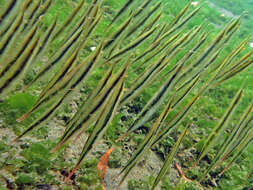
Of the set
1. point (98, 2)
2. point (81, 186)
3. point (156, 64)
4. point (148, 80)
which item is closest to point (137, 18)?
point (98, 2)

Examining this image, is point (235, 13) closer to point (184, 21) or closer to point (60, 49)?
point (184, 21)

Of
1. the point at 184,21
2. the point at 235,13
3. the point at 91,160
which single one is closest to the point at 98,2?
the point at 184,21

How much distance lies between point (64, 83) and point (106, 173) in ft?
5.12

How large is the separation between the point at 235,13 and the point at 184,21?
12.5 m

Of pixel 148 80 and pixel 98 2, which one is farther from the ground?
pixel 98 2

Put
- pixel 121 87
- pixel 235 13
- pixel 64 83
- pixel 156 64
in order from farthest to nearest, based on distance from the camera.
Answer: pixel 235 13
pixel 156 64
pixel 64 83
pixel 121 87

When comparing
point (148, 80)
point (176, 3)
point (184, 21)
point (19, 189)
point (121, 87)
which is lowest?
point (19, 189)

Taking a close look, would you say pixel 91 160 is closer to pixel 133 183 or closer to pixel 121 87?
pixel 133 183

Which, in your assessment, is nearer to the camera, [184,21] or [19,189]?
[19,189]

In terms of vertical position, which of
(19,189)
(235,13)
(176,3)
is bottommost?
(19,189)

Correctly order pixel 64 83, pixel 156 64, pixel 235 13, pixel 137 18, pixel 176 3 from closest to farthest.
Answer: pixel 64 83 < pixel 156 64 < pixel 137 18 < pixel 176 3 < pixel 235 13

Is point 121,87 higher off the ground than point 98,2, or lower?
lower

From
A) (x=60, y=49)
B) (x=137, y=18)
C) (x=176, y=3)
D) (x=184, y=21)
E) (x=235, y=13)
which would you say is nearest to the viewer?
(x=60, y=49)

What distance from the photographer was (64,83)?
1.63 metres
